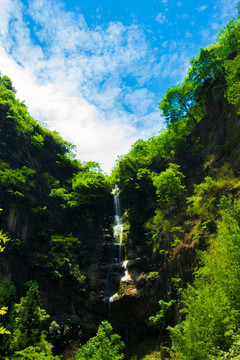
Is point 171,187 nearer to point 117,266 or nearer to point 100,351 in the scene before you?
point 117,266

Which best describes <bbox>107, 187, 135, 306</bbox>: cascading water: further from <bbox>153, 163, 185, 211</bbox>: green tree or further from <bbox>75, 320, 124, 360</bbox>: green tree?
<bbox>75, 320, 124, 360</bbox>: green tree

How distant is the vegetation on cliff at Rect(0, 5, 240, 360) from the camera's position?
9.71 meters

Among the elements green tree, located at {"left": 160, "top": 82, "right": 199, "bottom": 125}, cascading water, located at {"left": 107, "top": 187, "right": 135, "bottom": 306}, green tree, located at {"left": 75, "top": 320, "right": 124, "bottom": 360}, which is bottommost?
green tree, located at {"left": 75, "top": 320, "right": 124, "bottom": 360}

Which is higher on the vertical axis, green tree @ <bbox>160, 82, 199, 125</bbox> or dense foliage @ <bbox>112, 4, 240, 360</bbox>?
green tree @ <bbox>160, 82, 199, 125</bbox>

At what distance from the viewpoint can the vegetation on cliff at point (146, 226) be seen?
31.9ft

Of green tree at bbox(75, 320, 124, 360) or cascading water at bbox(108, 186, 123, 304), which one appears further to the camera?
cascading water at bbox(108, 186, 123, 304)

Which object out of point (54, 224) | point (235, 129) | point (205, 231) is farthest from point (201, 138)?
point (54, 224)

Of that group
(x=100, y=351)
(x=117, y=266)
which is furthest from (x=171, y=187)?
(x=100, y=351)

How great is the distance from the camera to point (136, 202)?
27.3 m

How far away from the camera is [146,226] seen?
24.1 metres

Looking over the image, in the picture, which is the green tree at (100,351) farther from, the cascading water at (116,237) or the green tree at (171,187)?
the green tree at (171,187)

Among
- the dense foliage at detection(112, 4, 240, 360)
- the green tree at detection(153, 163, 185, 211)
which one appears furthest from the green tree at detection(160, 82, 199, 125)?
the green tree at detection(153, 163, 185, 211)

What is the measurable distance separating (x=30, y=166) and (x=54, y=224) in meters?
8.11

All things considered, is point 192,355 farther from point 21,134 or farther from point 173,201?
point 21,134
